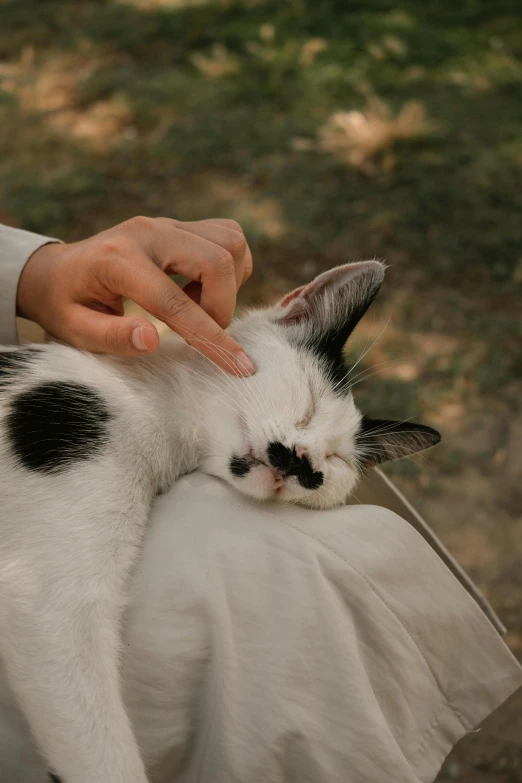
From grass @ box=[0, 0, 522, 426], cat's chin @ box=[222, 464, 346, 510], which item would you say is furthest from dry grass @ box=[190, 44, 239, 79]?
cat's chin @ box=[222, 464, 346, 510]

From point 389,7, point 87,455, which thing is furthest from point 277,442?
point 389,7

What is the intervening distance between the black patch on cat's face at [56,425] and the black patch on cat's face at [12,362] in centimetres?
7

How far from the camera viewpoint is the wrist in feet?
6.12

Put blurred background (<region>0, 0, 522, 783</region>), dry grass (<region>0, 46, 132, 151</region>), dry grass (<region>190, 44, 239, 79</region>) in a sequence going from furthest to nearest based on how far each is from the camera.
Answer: dry grass (<region>190, 44, 239, 79</region>) → dry grass (<region>0, 46, 132, 151</region>) → blurred background (<region>0, 0, 522, 783</region>)

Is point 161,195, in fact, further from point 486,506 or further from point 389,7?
point 389,7

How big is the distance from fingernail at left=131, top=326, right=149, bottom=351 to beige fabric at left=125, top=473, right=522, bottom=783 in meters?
0.34

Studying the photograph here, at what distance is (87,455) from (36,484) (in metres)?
0.12

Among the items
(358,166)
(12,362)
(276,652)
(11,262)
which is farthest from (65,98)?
(276,652)

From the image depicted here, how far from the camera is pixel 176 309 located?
5.26 feet

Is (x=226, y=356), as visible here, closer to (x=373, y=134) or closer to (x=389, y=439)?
(x=389, y=439)

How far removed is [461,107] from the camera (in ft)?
17.6

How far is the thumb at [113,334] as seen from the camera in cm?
157

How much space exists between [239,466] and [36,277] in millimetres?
765

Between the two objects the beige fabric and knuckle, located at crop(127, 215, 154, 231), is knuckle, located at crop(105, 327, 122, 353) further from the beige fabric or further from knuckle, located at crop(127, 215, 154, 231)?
the beige fabric
